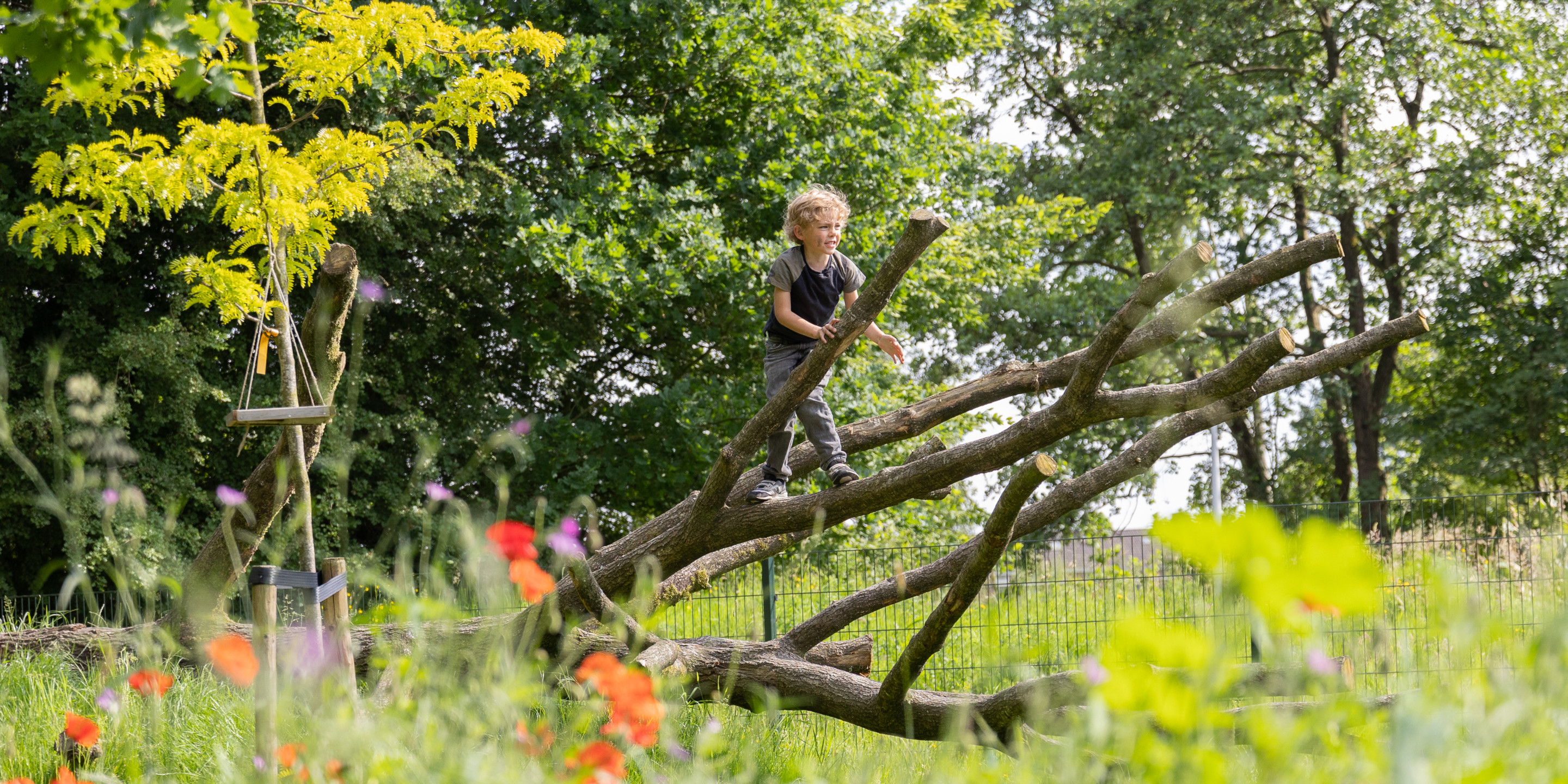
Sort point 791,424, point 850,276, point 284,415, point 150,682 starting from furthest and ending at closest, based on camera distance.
→ point 850,276 → point 791,424 → point 284,415 → point 150,682

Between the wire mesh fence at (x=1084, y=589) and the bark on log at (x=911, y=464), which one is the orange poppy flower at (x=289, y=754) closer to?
the bark on log at (x=911, y=464)

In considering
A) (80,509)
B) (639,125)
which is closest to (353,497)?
(80,509)

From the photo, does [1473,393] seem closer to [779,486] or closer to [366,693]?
[779,486]

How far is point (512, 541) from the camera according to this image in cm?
183

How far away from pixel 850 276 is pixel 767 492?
113cm

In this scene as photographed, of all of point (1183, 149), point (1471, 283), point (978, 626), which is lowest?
point (978, 626)

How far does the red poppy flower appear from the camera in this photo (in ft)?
5.96

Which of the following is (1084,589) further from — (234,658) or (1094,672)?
Result: (234,658)

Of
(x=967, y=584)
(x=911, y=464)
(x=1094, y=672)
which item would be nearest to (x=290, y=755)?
(x=1094, y=672)

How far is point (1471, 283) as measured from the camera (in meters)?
14.4

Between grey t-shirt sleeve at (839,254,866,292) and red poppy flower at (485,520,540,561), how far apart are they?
10.1 ft

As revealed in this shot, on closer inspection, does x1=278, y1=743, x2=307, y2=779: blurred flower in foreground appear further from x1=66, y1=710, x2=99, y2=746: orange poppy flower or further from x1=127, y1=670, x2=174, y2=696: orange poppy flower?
x1=66, y1=710, x2=99, y2=746: orange poppy flower

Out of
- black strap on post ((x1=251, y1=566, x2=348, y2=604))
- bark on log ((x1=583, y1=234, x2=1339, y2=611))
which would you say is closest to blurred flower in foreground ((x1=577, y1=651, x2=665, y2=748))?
black strap on post ((x1=251, y1=566, x2=348, y2=604))

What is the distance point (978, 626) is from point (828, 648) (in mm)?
3395
